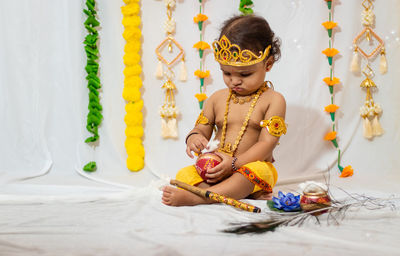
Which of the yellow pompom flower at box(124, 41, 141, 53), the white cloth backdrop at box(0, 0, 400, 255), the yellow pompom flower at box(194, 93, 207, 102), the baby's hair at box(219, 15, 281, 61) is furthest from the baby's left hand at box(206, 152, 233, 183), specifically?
the yellow pompom flower at box(124, 41, 141, 53)

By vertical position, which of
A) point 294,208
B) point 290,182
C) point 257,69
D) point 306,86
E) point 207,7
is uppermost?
point 207,7

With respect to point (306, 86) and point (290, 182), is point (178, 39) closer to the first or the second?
point (306, 86)

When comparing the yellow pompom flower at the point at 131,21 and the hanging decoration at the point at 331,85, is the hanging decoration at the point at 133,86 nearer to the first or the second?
the yellow pompom flower at the point at 131,21

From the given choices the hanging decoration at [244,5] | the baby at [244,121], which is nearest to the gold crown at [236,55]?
the baby at [244,121]

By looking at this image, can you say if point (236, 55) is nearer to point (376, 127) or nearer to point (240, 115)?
point (240, 115)

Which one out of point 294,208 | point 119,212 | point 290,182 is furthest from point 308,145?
point 119,212

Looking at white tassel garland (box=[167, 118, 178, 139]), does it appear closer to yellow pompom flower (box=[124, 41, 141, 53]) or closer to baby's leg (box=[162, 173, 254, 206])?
yellow pompom flower (box=[124, 41, 141, 53])

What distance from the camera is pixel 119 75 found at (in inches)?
86.4

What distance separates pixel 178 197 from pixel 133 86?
35.1 inches

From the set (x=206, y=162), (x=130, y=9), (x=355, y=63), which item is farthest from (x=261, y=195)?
(x=130, y=9)

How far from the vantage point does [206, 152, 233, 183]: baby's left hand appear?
1.49 m

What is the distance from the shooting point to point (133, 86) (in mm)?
2145

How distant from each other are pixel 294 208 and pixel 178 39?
3.75ft

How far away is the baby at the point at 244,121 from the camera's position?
1.49m
